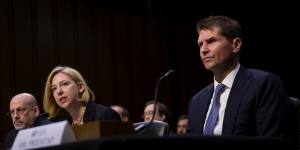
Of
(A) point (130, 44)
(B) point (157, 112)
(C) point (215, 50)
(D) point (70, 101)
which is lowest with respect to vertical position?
(B) point (157, 112)

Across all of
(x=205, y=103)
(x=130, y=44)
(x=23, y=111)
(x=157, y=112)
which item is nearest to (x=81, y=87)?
(x=205, y=103)

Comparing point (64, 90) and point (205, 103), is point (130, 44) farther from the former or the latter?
point (205, 103)

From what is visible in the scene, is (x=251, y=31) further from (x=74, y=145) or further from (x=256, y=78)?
(x=74, y=145)

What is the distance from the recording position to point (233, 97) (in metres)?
3.06

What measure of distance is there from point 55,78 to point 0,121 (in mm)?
3248

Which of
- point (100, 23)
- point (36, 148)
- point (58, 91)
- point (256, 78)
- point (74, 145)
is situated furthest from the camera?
point (100, 23)

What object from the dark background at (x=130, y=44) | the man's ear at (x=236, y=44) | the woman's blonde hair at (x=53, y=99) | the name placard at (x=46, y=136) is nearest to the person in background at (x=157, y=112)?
the dark background at (x=130, y=44)

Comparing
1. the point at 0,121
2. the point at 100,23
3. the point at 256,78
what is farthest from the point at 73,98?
the point at 100,23

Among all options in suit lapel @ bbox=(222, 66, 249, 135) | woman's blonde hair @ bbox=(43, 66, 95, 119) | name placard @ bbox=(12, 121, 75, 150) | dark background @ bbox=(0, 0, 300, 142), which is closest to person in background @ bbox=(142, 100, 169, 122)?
dark background @ bbox=(0, 0, 300, 142)

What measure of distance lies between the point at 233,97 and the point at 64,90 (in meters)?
1.24

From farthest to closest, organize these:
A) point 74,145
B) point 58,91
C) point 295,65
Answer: point 295,65 < point 58,91 < point 74,145

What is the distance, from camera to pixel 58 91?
3773 millimetres

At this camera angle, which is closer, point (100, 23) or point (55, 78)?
point (55, 78)

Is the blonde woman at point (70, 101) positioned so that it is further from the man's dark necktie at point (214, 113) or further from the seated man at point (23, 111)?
the seated man at point (23, 111)
